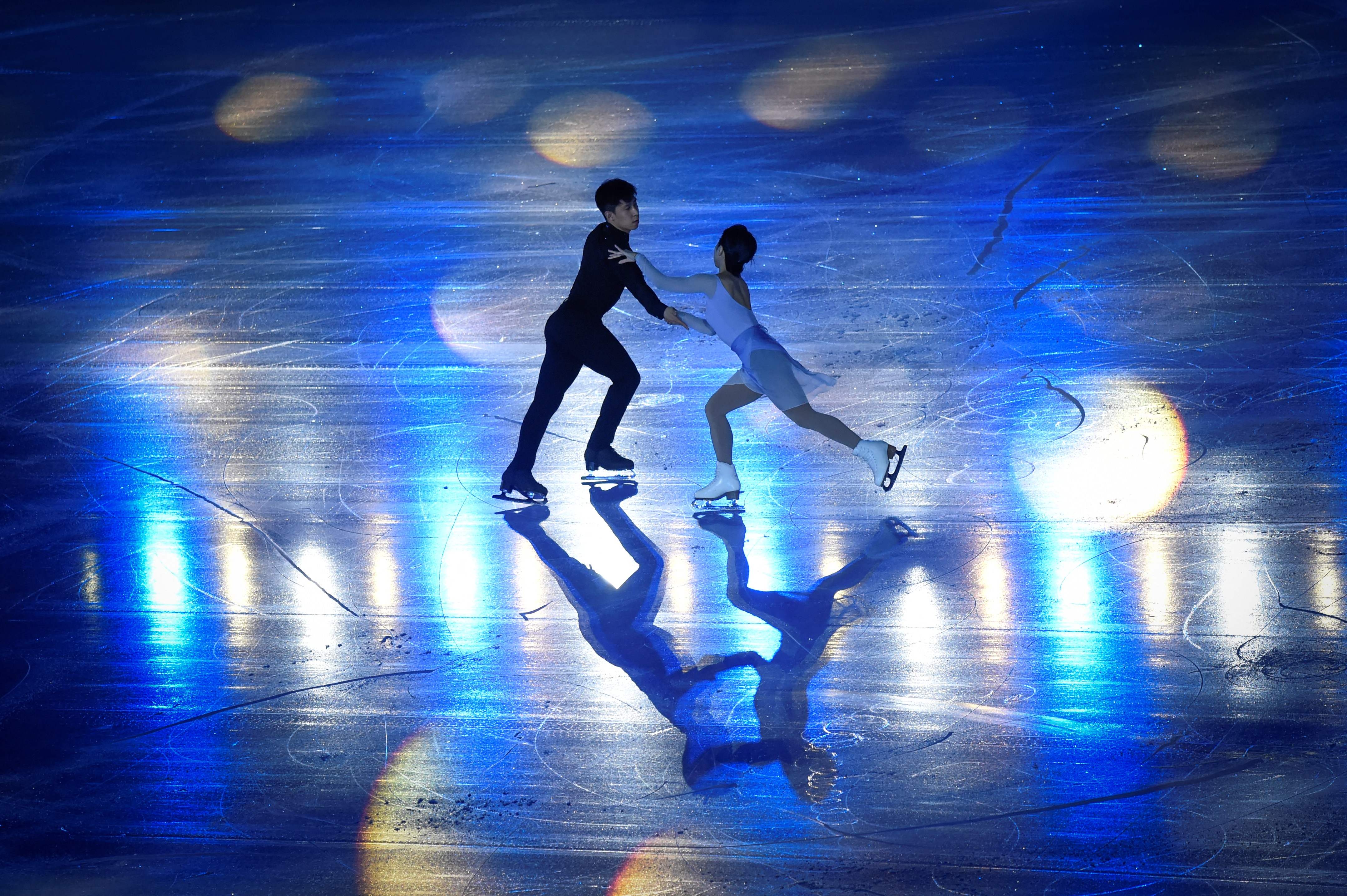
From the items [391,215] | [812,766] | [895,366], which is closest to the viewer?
[812,766]

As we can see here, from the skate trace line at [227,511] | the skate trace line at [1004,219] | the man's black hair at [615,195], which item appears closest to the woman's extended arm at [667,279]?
the man's black hair at [615,195]

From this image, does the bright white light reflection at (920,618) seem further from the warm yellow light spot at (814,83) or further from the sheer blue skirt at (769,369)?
the warm yellow light spot at (814,83)

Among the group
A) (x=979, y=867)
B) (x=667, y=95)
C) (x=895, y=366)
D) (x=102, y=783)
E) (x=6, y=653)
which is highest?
(x=667, y=95)

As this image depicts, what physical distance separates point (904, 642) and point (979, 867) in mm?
1536

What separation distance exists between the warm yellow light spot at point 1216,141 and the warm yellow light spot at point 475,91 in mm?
7091

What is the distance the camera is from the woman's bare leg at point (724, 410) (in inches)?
291

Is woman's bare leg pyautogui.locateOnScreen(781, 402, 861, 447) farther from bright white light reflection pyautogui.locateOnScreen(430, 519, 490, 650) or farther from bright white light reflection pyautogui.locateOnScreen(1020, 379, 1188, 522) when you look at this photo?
bright white light reflection pyautogui.locateOnScreen(430, 519, 490, 650)

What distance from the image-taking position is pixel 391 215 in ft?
42.3

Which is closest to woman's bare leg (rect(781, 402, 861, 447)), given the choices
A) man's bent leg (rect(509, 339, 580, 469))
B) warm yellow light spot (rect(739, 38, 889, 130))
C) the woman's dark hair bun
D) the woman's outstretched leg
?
the woman's outstretched leg

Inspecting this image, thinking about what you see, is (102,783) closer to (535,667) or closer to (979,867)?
(535,667)

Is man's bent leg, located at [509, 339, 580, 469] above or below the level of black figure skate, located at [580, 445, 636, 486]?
above

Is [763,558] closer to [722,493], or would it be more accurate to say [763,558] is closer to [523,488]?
[722,493]

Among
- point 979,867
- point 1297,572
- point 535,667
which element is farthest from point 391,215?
point 979,867

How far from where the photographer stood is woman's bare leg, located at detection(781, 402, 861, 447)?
23.9 ft
